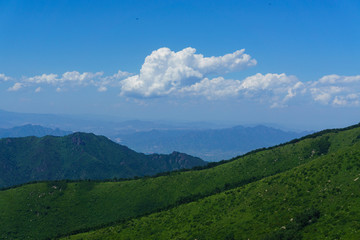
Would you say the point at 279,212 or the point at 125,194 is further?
the point at 125,194

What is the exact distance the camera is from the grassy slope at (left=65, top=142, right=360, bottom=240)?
55781 mm

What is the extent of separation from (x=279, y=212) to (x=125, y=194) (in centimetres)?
10208

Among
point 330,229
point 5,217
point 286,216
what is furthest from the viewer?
point 5,217

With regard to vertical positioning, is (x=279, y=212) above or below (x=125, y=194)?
above

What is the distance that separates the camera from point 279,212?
6750cm

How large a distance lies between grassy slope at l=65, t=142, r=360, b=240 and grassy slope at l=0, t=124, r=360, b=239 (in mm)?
40978

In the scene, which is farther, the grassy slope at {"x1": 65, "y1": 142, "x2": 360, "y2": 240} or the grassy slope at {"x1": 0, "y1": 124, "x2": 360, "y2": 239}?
the grassy slope at {"x1": 0, "y1": 124, "x2": 360, "y2": 239}

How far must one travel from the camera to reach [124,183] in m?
166

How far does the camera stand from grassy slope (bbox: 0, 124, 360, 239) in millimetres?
132750

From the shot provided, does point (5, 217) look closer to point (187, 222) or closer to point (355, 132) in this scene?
point (187, 222)

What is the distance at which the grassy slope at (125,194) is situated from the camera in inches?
5226

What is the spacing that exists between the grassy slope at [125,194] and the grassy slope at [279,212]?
1613 inches

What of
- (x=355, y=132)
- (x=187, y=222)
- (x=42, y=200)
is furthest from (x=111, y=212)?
(x=355, y=132)

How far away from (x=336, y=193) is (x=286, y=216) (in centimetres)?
1263
